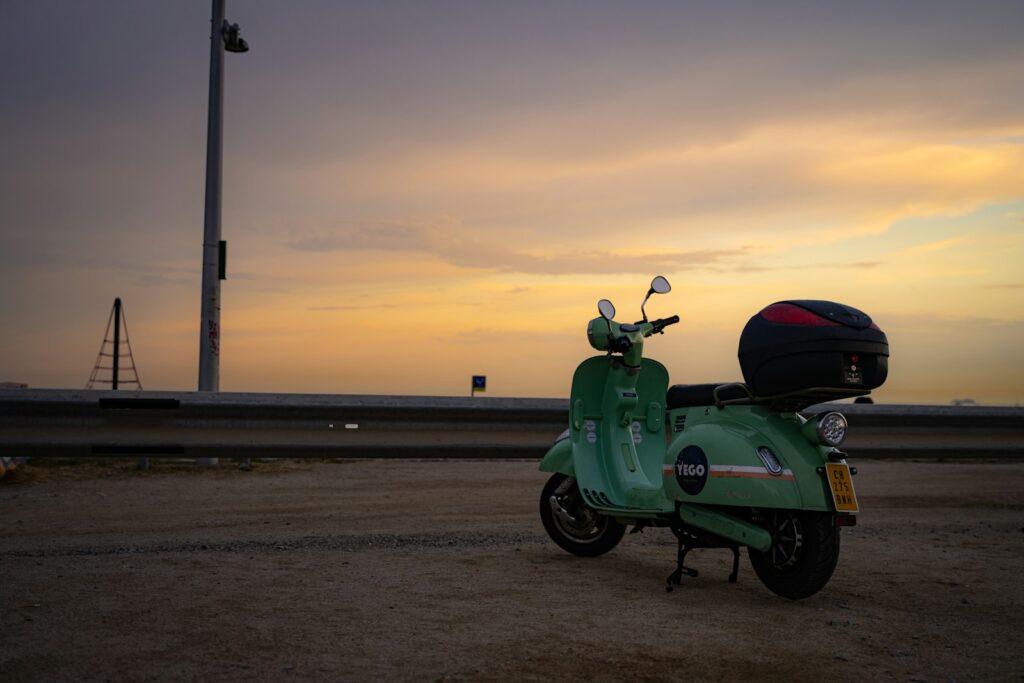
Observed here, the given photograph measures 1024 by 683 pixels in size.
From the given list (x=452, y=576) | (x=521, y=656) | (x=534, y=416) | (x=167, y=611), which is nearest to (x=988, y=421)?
(x=534, y=416)

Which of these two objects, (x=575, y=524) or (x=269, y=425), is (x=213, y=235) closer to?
(x=269, y=425)

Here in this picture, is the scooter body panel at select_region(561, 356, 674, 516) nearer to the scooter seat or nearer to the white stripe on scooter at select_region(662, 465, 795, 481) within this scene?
the scooter seat

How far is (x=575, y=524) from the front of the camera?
22.2 ft

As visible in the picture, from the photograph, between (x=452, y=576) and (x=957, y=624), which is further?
(x=452, y=576)

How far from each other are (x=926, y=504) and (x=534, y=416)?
3.99 metres

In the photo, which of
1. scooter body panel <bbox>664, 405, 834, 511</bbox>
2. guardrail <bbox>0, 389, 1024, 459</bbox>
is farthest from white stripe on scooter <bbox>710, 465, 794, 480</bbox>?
guardrail <bbox>0, 389, 1024, 459</bbox>

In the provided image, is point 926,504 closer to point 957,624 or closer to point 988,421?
point 988,421

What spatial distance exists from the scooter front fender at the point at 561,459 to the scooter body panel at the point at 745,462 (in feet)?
2.96

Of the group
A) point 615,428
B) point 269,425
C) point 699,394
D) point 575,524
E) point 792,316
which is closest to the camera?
point 792,316

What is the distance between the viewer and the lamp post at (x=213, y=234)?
44.5 feet

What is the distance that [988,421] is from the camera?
398 inches

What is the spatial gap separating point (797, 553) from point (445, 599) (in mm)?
1880

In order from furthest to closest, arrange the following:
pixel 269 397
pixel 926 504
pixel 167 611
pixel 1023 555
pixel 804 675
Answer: pixel 926 504 → pixel 269 397 → pixel 1023 555 → pixel 167 611 → pixel 804 675

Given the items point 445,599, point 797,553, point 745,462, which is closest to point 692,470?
point 745,462
